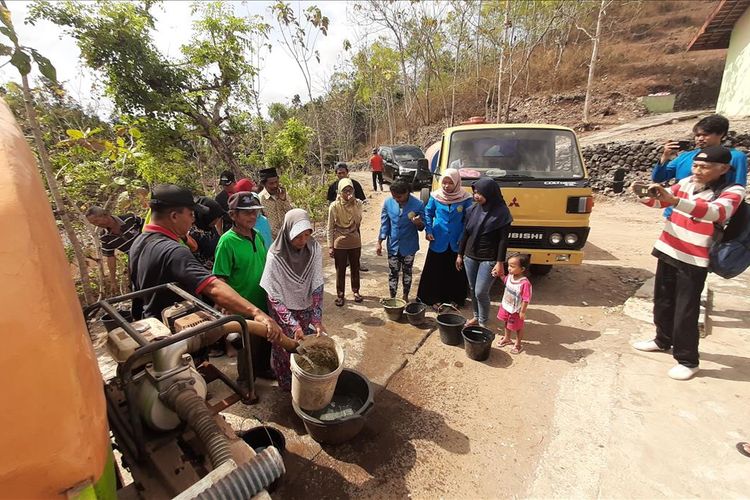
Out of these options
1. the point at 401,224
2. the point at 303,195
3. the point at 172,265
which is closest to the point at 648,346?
the point at 401,224

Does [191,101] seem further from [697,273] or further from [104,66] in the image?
[697,273]

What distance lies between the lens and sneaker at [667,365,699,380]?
3.18 metres

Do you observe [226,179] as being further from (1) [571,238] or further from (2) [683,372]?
(2) [683,372]

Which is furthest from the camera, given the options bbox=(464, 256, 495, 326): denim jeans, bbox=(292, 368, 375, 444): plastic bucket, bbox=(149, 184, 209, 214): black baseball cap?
bbox=(464, 256, 495, 326): denim jeans

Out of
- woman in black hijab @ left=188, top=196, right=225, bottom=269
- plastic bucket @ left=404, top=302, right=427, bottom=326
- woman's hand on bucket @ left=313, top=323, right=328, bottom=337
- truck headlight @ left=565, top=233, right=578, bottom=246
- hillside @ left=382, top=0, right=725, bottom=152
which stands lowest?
plastic bucket @ left=404, top=302, right=427, bottom=326

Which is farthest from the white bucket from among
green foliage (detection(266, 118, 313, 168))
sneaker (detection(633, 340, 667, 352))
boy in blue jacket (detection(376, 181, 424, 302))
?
green foliage (detection(266, 118, 313, 168))

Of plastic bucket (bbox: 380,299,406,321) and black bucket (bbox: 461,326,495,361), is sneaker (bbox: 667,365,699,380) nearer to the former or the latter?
black bucket (bbox: 461,326,495,361)

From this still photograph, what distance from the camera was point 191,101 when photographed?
618 centimetres

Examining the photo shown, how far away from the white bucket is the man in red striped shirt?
9.20ft

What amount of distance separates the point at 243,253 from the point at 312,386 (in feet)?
3.94

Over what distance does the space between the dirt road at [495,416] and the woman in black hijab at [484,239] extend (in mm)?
686

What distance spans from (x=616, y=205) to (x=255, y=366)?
11.6 m

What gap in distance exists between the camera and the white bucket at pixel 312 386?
2.37 metres

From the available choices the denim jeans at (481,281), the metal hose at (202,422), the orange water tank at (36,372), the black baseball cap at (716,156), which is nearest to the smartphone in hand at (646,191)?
the black baseball cap at (716,156)
